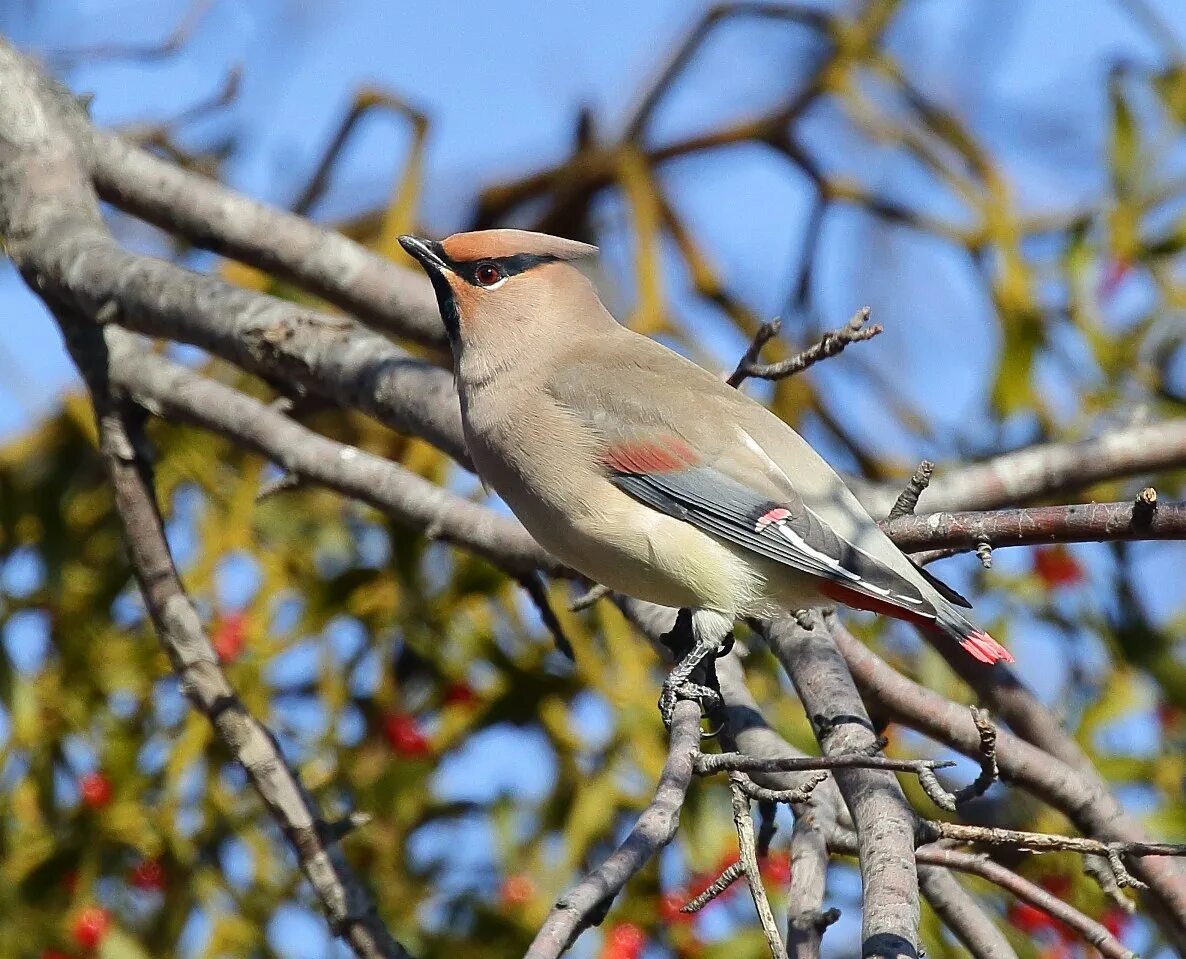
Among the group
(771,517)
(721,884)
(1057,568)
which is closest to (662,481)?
(771,517)

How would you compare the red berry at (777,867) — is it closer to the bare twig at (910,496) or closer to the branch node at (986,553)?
the bare twig at (910,496)

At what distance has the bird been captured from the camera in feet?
6.85

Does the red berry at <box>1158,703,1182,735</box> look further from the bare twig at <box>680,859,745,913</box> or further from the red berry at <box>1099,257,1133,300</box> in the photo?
the bare twig at <box>680,859,745,913</box>

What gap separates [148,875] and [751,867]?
5.46 feet

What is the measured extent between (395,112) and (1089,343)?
4.82ft

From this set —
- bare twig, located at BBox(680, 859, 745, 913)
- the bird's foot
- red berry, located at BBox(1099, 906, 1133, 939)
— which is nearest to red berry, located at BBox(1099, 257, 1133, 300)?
red berry, located at BBox(1099, 906, 1133, 939)

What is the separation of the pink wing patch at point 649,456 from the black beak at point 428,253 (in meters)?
0.49

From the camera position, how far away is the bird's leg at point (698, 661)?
200cm

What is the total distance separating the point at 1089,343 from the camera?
3221 mm

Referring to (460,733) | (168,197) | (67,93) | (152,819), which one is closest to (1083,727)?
(460,733)

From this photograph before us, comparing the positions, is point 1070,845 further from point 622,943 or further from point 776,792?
point 622,943

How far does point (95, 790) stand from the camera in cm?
269

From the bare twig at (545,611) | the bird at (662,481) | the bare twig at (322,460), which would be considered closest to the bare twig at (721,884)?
the bird at (662,481)

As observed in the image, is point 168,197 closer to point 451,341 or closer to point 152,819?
point 451,341
